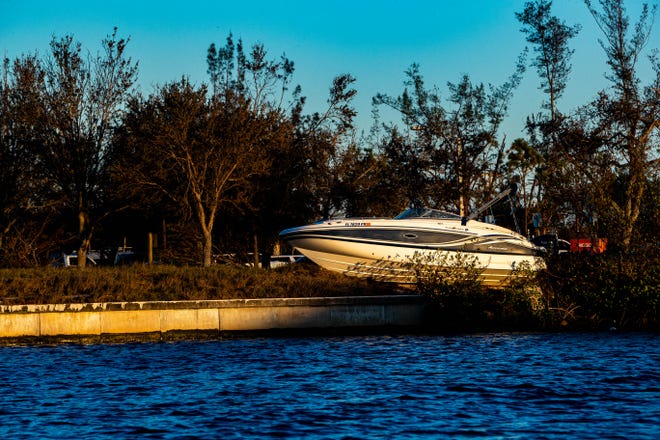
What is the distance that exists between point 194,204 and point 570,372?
23198mm

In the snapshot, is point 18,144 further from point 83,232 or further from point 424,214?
point 424,214

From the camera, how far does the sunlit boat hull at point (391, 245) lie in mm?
30031

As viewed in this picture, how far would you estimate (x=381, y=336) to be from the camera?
85.0 feet

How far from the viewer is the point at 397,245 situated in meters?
30.1

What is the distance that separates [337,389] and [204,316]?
8.84 metres

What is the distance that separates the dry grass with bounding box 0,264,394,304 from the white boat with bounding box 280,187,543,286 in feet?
3.01

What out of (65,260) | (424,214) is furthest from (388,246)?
(65,260)

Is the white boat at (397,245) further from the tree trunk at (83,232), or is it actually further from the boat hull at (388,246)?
the tree trunk at (83,232)

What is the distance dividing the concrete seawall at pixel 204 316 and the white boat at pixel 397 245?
3.32 meters

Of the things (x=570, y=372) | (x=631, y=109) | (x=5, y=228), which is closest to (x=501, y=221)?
(x=631, y=109)

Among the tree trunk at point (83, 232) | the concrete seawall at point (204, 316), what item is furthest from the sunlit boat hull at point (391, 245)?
the tree trunk at point (83, 232)

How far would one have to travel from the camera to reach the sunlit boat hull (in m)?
30.0

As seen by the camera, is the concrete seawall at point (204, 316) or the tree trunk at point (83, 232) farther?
the tree trunk at point (83, 232)

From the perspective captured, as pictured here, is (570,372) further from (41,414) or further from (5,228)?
(5,228)
